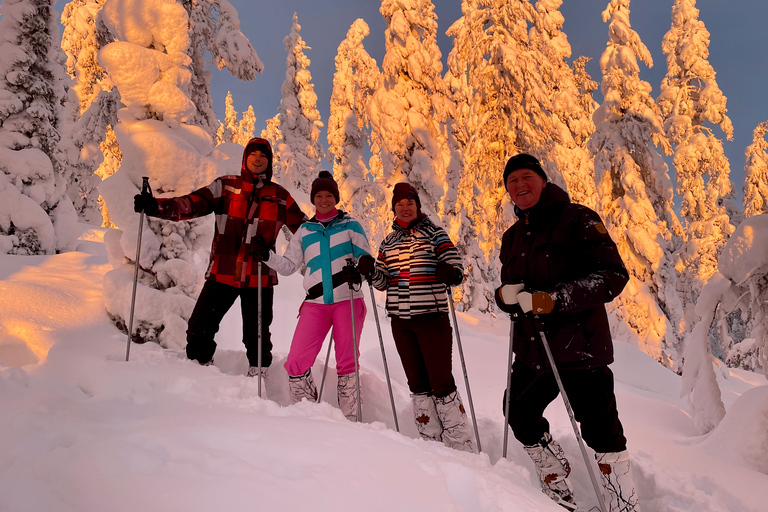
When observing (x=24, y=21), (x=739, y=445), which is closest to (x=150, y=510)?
(x=739, y=445)

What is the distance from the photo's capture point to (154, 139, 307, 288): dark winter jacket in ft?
12.5

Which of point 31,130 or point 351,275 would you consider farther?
point 31,130

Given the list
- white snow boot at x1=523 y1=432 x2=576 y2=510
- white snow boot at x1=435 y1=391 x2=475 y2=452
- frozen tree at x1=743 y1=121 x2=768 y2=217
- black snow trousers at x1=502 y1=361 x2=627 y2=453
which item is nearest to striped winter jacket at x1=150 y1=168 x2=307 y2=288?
white snow boot at x1=435 y1=391 x2=475 y2=452

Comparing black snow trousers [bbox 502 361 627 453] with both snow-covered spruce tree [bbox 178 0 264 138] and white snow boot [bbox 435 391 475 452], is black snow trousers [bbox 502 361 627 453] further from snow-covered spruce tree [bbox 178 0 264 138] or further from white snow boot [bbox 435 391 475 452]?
snow-covered spruce tree [bbox 178 0 264 138]

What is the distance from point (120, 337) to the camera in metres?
4.56

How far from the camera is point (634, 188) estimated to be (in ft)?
46.2

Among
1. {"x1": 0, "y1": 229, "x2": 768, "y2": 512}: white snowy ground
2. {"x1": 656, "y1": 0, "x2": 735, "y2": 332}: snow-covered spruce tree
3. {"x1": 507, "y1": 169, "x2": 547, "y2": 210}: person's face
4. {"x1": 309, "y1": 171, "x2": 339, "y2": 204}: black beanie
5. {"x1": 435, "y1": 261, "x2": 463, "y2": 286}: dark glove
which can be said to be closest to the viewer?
{"x1": 0, "y1": 229, "x2": 768, "y2": 512}: white snowy ground

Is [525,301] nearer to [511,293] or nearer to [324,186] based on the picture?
[511,293]

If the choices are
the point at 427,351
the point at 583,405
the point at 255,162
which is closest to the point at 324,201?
the point at 255,162

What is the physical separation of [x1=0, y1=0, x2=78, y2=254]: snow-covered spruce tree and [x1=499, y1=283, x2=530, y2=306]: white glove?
10325 millimetres

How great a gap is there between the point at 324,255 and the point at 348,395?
1.33 m

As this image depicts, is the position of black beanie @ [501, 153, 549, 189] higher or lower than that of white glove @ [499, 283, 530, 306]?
higher

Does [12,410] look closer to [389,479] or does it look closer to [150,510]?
[150,510]

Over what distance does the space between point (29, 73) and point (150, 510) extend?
11.8 metres
